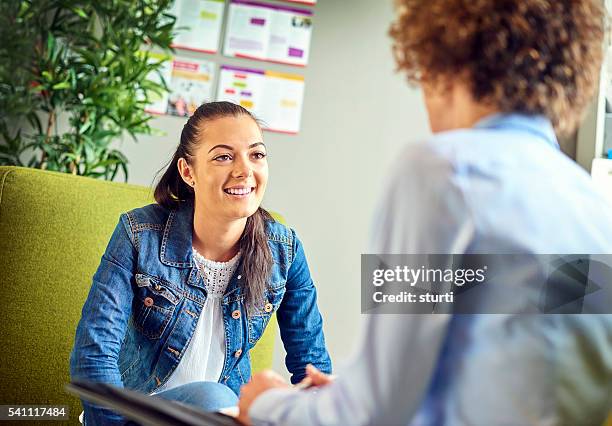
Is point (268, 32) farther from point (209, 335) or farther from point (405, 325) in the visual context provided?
point (405, 325)

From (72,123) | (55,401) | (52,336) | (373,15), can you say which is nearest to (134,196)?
(52,336)

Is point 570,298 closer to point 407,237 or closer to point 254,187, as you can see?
point 407,237

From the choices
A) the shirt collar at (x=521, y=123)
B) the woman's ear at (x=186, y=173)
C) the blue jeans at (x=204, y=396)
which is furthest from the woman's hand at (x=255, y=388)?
the woman's ear at (x=186, y=173)

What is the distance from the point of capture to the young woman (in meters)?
1.26

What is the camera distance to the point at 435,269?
1.86ft

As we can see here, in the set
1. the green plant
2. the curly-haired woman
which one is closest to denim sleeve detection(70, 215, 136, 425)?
the curly-haired woman

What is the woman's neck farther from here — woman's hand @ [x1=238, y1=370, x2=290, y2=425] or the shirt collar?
the shirt collar

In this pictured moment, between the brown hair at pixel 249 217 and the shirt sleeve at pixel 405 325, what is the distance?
2.55 ft

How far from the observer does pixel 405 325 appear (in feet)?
1.78

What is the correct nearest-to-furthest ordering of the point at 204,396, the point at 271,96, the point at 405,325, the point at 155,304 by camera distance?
the point at 405,325
the point at 204,396
the point at 155,304
the point at 271,96

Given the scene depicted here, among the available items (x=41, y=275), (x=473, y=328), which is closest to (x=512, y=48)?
(x=473, y=328)

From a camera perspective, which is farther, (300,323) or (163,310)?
(300,323)

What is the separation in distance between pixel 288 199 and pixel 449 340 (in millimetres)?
2063

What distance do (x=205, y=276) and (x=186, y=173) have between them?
0.21 metres
